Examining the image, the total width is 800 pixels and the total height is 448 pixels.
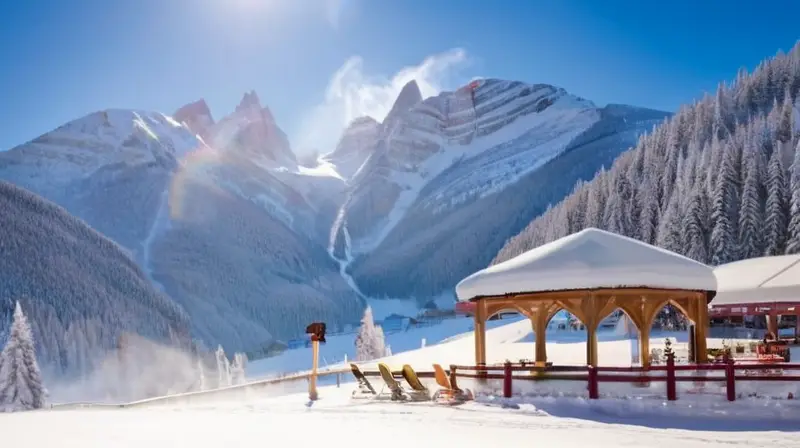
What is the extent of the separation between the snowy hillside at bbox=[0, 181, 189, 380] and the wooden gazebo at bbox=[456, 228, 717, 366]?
80.9 metres

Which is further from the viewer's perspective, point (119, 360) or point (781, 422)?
point (119, 360)

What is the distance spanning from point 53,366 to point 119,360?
997cm

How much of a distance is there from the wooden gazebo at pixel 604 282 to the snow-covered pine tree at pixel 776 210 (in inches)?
1413

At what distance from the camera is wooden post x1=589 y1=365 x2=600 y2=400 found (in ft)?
57.7

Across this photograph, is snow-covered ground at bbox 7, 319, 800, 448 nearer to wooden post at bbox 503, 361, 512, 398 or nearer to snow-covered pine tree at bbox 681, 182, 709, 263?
wooden post at bbox 503, 361, 512, 398

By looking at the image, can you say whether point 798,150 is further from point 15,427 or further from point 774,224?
point 15,427

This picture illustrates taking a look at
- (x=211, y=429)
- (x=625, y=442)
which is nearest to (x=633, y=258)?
(x=625, y=442)

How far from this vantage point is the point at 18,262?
115250 millimetres

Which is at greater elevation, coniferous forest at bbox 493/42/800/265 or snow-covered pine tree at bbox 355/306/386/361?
coniferous forest at bbox 493/42/800/265

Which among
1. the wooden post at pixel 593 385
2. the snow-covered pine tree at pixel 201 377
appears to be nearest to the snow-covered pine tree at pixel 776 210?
the wooden post at pixel 593 385

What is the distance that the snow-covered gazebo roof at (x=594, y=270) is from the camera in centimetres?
1853

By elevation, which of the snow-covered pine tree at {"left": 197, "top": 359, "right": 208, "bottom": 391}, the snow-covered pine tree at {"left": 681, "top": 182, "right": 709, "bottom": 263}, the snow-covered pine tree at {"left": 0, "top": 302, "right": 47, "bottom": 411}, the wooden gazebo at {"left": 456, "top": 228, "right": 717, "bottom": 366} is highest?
the snow-covered pine tree at {"left": 681, "top": 182, "right": 709, "bottom": 263}

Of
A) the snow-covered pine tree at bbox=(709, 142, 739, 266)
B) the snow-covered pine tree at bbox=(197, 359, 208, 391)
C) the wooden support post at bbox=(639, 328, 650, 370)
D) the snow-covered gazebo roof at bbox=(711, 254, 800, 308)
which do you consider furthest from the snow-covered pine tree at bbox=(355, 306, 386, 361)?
the wooden support post at bbox=(639, 328, 650, 370)

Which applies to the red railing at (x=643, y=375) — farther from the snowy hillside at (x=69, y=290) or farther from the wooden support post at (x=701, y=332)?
the snowy hillside at (x=69, y=290)
